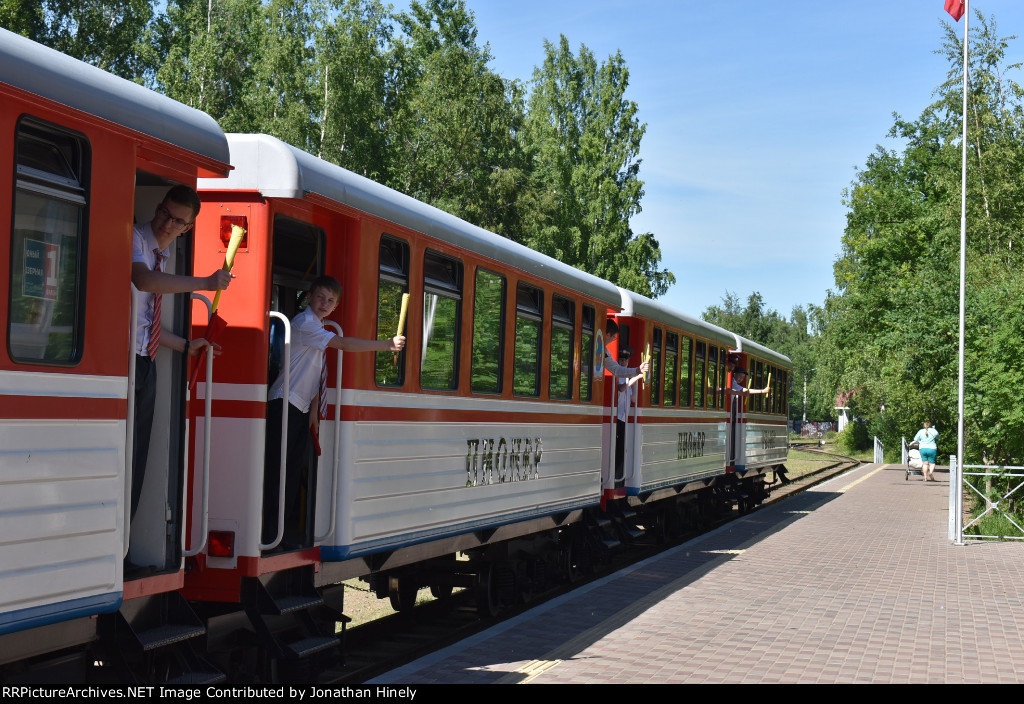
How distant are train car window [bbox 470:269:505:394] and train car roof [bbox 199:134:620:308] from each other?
272 mm

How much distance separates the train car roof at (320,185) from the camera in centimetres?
624

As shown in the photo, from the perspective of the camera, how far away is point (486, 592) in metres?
10.1

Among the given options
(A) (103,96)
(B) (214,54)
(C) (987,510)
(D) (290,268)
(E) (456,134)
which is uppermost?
(B) (214,54)

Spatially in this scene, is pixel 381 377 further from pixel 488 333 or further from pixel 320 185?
pixel 488 333

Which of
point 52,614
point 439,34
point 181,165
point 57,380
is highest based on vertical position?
point 439,34

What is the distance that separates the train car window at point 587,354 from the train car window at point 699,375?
17.1 feet

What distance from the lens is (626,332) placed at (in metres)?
14.0

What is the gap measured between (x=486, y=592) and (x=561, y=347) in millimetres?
2455

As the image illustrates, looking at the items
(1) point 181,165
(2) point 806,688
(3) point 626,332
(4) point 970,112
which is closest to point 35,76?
(1) point 181,165

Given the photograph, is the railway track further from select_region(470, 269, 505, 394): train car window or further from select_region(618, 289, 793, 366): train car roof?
select_region(618, 289, 793, 366): train car roof

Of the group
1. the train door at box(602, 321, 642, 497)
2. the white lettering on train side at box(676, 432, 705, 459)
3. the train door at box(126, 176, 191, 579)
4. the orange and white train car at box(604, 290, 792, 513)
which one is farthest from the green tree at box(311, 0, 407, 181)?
the train door at box(126, 176, 191, 579)

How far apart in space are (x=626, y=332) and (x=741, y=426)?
7.66m

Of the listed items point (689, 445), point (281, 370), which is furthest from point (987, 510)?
point (281, 370)

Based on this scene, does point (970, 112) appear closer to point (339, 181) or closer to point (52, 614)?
point (339, 181)
